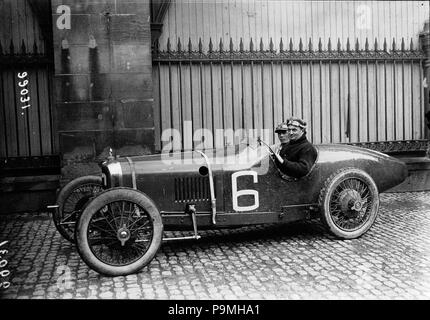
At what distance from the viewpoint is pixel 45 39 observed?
7.84m

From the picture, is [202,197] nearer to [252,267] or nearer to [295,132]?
[252,267]

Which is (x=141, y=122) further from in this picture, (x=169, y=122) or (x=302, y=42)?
(x=302, y=42)

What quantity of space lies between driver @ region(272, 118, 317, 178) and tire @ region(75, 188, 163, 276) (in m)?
1.56

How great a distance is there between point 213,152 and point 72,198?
6.03 ft

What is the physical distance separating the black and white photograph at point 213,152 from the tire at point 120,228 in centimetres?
2

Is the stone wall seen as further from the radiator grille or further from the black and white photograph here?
the radiator grille

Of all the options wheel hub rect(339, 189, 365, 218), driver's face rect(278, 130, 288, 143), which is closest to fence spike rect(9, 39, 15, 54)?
driver's face rect(278, 130, 288, 143)

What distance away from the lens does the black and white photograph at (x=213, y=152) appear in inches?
169

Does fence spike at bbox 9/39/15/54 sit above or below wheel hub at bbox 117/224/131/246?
above

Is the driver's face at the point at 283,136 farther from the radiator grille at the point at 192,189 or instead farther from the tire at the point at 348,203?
the radiator grille at the point at 192,189

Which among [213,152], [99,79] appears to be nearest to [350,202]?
[213,152]

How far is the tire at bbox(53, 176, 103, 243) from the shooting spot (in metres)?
5.27
